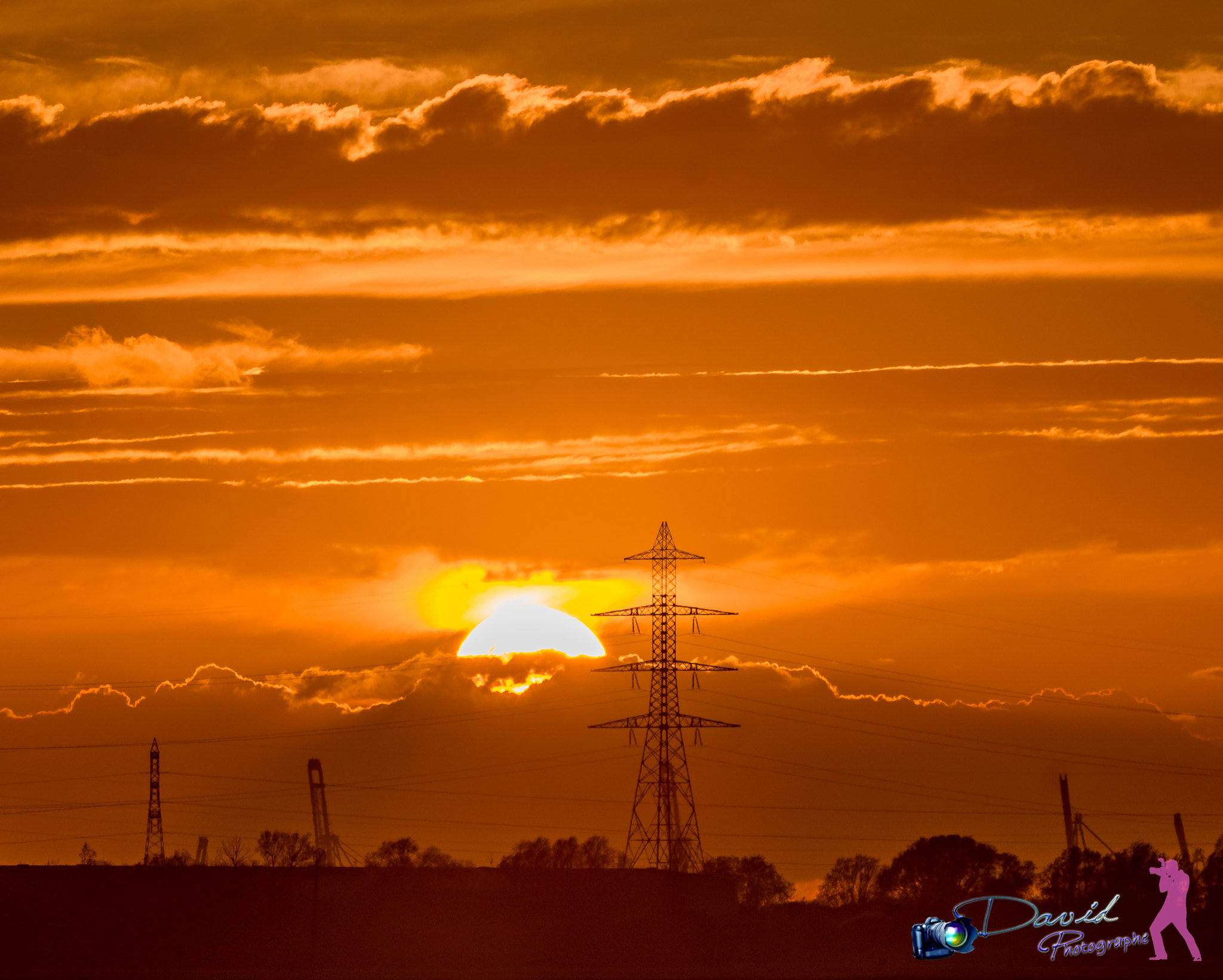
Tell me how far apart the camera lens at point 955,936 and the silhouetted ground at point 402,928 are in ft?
5.50

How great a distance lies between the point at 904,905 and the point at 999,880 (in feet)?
87.5

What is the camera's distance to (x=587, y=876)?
13200cm

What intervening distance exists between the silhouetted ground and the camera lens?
1675 mm

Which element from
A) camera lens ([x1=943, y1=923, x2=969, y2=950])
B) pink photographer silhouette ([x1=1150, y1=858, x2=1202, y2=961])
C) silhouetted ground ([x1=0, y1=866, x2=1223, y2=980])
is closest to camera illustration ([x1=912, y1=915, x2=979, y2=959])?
camera lens ([x1=943, y1=923, x2=969, y2=950])

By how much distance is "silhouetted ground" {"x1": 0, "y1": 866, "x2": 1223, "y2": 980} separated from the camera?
117 meters

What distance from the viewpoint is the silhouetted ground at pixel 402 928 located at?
117188 millimetres

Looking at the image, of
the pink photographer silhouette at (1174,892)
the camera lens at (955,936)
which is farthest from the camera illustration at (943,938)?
the pink photographer silhouette at (1174,892)

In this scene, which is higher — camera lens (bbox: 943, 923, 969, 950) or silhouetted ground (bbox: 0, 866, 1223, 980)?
silhouetted ground (bbox: 0, 866, 1223, 980)

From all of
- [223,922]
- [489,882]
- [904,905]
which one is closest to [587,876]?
[489,882]

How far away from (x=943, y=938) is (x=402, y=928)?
129 ft

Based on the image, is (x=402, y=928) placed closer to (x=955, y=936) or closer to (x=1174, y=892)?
(x=955, y=936)

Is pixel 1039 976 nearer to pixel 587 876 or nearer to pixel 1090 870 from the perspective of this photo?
pixel 587 876

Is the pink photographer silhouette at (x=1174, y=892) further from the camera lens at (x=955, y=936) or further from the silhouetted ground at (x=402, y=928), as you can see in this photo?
the silhouetted ground at (x=402, y=928)

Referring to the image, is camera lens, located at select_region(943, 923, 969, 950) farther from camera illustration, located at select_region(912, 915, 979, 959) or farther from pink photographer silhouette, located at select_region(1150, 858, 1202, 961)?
pink photographer silhouette, located at select_region(1150, 858, 1202, 961)
